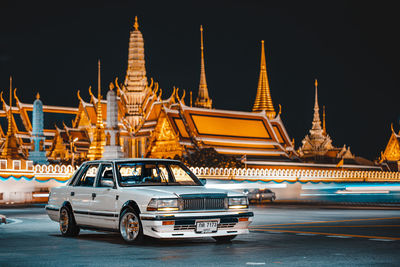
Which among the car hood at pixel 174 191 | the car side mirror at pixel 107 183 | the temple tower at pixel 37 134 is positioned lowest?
the car hood at pixel 174 191

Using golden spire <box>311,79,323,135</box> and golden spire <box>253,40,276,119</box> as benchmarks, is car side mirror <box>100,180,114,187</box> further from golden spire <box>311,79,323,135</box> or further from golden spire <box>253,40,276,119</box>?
golden spire <box>311,79,323,135</box>

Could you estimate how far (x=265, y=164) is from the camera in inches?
2534

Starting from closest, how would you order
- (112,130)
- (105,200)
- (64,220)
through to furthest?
(105,200) → (64,220) → (112,130)

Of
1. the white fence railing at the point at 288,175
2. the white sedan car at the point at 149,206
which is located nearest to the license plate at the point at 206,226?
the white sedan car at the point at 149,206

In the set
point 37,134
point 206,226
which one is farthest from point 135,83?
point 206,226

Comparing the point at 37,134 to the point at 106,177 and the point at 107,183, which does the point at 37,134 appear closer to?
the point at 106,177

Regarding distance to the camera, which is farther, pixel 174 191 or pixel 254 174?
pixel 254 174

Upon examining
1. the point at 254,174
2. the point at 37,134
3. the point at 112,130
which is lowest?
the point at 254,174

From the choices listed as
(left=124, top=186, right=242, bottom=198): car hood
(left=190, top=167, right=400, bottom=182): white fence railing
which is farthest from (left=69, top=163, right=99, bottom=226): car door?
(left=190, top=167, right=400, bottom=182): white fence railing

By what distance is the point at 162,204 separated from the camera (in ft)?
37.0

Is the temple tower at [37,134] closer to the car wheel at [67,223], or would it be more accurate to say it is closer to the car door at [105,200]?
the car wheel at [67,223]

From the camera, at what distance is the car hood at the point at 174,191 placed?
1139 centimetres

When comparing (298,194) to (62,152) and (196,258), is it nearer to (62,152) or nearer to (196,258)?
(62,152)

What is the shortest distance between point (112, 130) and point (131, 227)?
4653 centimetres
